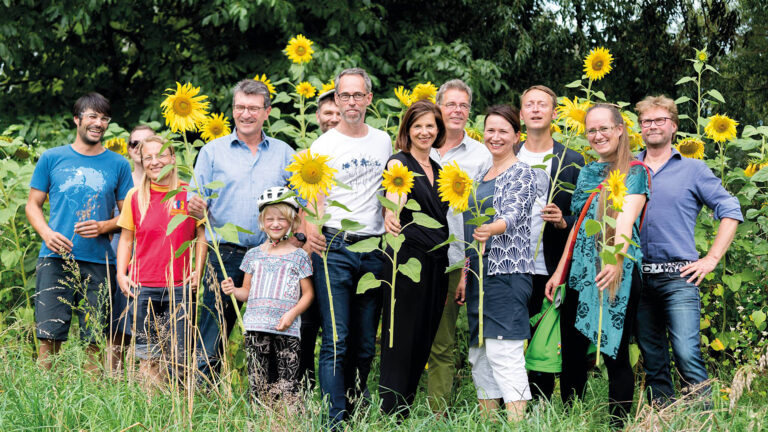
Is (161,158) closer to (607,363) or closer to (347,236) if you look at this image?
(347,236)

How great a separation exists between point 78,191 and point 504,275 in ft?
8.29

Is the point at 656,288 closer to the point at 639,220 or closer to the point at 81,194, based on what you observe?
the point at 639,220

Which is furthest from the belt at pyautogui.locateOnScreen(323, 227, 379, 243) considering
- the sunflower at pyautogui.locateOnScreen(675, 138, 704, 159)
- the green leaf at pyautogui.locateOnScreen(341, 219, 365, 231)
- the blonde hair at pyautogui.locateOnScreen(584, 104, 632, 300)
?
the sunflower at pyautogui.locateOnScreen(675, 138, 704, 159)

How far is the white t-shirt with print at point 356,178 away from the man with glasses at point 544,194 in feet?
2.57

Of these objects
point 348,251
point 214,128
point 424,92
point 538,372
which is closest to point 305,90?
→ point 214,128

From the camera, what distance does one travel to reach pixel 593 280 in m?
3.55

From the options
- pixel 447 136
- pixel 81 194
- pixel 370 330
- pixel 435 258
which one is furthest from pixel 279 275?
pixel 81 194

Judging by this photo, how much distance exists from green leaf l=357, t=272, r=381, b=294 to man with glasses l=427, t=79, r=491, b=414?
22.1 inches

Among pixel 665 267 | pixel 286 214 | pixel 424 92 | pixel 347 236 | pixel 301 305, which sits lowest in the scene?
pixel 301 305

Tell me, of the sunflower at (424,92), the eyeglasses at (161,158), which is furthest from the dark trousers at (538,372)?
the eyeglasses at (161,158)

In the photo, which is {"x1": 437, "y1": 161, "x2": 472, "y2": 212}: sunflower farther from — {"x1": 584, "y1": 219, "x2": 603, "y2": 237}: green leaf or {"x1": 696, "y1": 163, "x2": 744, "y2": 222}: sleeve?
{"x1": 696, "y1": 163, "x2": 744, "y2": 222}: sleeve

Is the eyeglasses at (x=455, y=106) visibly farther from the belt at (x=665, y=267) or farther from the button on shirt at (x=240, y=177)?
the belt at (x=665, y=267)

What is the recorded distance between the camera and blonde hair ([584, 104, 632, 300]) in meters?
3.52

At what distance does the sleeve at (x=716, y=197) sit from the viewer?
3.75 metres
